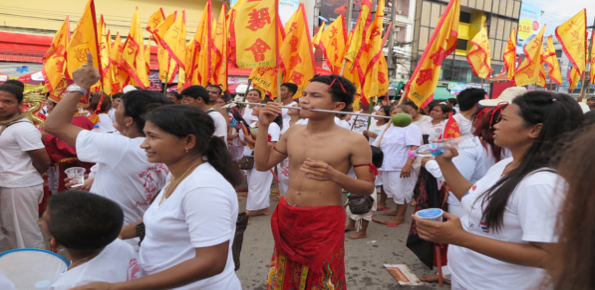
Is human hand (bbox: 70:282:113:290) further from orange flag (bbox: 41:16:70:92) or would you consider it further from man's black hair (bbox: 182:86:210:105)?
orange flag (bbox: 41:16:70:92)

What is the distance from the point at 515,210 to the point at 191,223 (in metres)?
1.28

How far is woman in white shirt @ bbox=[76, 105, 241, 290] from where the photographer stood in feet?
4.39

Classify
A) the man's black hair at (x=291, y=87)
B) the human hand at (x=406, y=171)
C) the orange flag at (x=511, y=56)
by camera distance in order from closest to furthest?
the human hand at (x=406, y=171) < the man's black hair at (x=291, y=87) < the orange flag at (x=511, y=56)

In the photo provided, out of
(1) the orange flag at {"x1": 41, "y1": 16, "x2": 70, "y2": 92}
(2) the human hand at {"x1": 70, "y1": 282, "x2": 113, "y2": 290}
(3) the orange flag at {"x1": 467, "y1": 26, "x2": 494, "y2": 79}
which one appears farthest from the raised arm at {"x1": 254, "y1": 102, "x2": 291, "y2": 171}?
(3) the orange flag at {"x1": 467, "y1": 26, "x2": 494, "y2": 79}

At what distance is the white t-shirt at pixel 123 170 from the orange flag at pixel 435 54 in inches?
108

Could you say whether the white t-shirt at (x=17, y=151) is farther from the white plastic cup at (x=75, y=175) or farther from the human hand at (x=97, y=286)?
the human hand at (x=97, y=286)

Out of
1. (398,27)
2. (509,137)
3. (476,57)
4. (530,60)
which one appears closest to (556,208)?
(509,137)

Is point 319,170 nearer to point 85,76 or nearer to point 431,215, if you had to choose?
point 431,215

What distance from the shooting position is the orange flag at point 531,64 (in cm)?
920

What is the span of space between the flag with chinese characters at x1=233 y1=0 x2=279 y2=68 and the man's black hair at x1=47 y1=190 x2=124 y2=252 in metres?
2.89

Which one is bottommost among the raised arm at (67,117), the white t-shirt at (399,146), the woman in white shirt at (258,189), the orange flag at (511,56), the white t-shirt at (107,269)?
the woman in white shirt at (258,189)

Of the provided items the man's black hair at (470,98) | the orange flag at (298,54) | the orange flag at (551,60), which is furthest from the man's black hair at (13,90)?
the orange flag at (551,60)

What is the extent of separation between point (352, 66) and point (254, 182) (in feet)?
7.60

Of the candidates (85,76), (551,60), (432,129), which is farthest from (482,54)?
(85,76)
